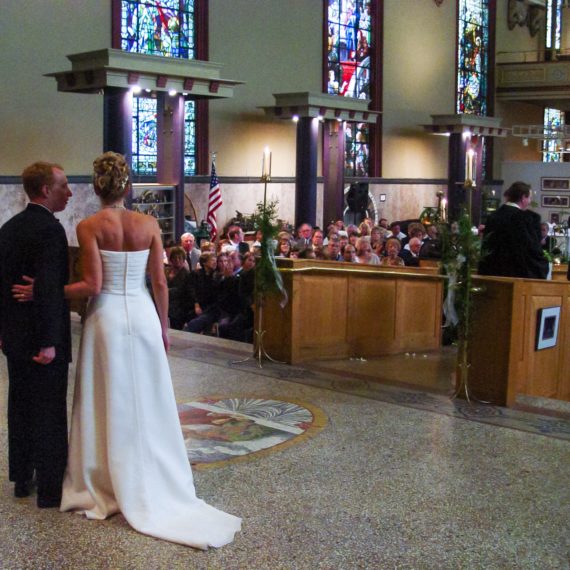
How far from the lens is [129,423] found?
439cm

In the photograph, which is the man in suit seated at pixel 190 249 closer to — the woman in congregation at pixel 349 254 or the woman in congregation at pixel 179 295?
the woman in congregation at pixel 179 295

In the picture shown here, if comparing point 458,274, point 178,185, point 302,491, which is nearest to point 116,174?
point 302,491

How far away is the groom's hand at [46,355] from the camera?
4.46 metres

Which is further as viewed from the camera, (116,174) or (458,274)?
(458,274)

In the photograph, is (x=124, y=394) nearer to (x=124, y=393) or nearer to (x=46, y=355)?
(x=124, y=393)

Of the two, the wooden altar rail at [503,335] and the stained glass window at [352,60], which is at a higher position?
the stained glass window at [352,60]

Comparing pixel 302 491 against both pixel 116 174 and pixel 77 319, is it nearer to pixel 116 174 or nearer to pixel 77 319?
pixel 116 174

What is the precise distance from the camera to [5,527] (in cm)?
438

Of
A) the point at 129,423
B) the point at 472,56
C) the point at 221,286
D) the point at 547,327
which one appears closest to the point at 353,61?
the point at 472,56

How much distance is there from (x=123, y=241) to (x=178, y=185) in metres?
10.3

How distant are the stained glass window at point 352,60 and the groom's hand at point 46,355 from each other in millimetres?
19038

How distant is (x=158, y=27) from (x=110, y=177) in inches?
590

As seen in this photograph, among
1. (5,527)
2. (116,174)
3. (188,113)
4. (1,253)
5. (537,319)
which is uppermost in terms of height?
(188,113)

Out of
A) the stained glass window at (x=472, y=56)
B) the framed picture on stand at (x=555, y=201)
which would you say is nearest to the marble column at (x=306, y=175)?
the framed picture on stand at (x=555, y=201)
